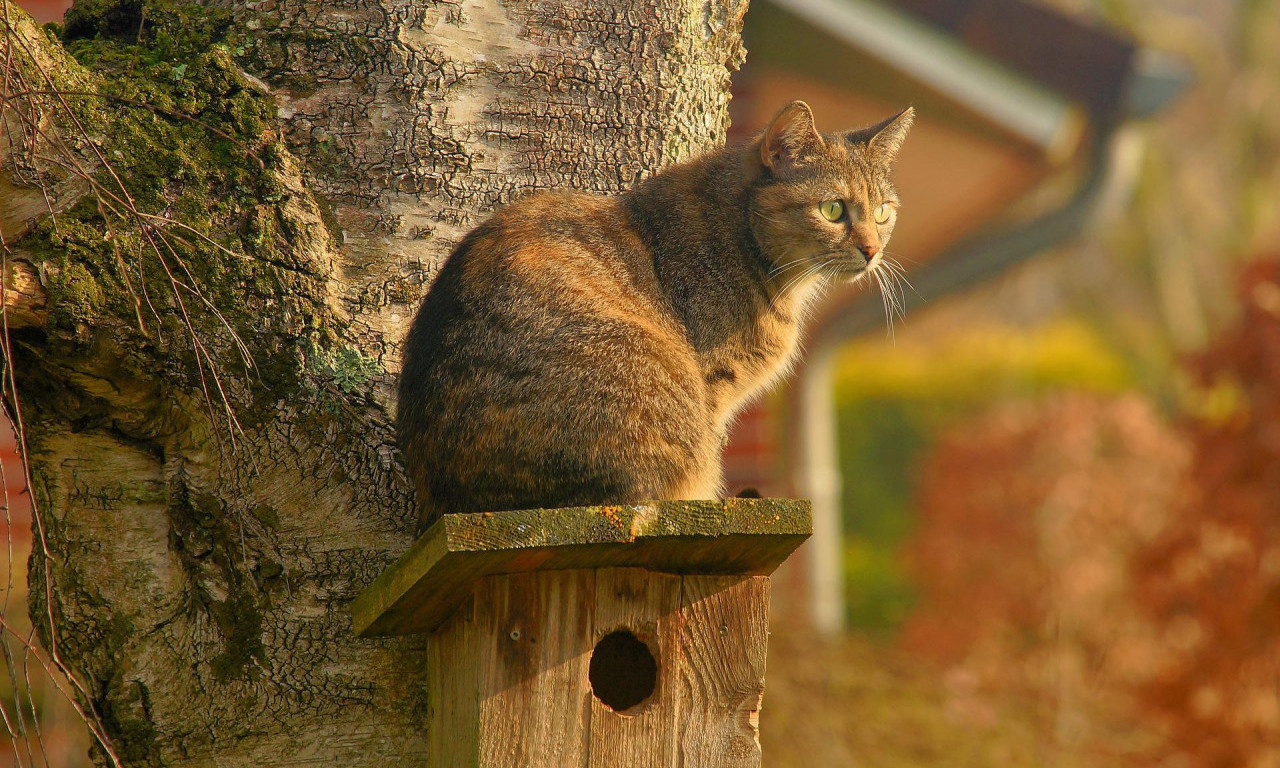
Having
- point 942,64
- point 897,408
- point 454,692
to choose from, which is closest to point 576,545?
point 454,692

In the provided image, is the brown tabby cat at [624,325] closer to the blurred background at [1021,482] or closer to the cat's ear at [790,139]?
the cat's ear at [790,139]

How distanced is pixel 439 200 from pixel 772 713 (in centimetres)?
332

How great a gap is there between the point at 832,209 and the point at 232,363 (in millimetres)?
1298

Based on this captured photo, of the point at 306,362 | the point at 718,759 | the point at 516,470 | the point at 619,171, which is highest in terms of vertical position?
the point at 619,171

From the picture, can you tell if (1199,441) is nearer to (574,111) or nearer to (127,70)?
(574,111)

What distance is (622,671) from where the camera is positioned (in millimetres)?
2305

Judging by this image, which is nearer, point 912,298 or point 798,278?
point 798,278

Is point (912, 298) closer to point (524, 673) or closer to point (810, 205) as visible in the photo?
point (810, 205)

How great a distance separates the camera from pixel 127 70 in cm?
232

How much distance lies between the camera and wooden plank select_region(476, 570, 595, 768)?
6.55 ft

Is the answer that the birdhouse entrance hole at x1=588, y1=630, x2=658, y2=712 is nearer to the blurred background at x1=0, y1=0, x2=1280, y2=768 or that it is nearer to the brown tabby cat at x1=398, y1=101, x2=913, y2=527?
the brown tabby cat at x1=398, y1=101, x2=913, y2=527

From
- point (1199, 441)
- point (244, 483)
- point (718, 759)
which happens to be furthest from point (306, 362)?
point (1199, 441)

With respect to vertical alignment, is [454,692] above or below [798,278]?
below

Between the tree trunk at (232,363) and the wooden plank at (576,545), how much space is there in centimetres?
22
